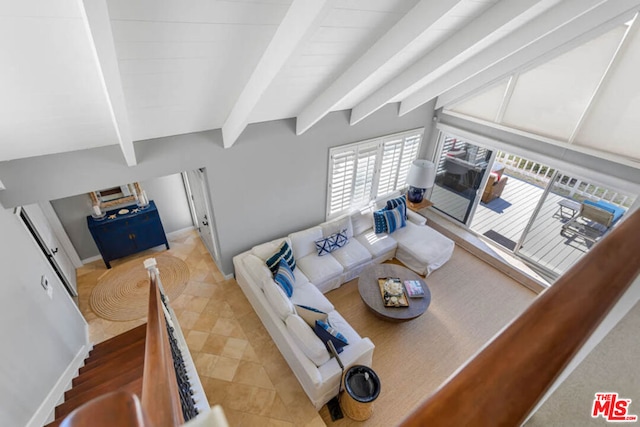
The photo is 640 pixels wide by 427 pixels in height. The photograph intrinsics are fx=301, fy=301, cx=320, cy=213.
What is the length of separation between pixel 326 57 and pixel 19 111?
6.41ft

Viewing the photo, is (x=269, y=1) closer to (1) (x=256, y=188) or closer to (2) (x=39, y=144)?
(2) (x=39, y=144)

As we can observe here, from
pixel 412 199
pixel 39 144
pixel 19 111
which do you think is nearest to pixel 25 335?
pixel 39 144

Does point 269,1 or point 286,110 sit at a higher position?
point 269,1

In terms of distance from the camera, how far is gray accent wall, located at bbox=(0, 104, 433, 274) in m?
2.71

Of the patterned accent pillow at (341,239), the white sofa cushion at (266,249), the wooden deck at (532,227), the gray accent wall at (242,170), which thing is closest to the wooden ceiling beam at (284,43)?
the gray accent wall at (242,170)

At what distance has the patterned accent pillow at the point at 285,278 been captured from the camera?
356 cm

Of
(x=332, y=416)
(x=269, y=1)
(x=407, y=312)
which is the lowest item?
(x=332, y=416)

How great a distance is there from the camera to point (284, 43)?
5.55ft

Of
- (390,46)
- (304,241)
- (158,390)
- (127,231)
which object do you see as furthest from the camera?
(127,231)

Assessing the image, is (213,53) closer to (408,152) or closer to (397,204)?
(397,204)

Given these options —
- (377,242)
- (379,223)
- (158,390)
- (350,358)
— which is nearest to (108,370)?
(350,358)

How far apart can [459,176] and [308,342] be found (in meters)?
4.20

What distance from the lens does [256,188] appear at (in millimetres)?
3949

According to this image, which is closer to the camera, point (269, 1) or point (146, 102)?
point (269, 1)
